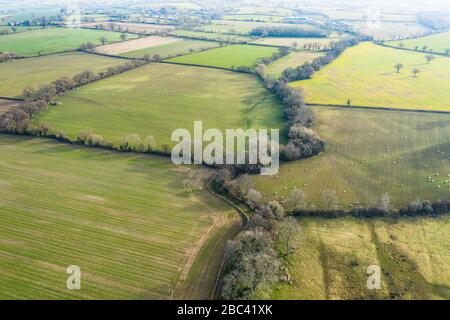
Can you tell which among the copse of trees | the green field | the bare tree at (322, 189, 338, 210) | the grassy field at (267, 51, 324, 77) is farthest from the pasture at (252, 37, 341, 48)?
the bare tree at (322, 189, 338, 210)

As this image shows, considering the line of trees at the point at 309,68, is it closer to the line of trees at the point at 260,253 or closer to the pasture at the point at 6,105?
the line of trees at the point at 260,253

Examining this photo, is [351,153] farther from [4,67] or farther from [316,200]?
[4,67]

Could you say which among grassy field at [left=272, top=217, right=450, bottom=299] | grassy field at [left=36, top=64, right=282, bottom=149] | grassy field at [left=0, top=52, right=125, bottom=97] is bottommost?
grassy field at [left=272, top=217, right=450, bottom=299]

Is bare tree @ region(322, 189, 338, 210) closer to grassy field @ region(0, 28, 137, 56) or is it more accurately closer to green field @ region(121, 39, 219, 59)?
green field @ region(121, 39, 219, 59)

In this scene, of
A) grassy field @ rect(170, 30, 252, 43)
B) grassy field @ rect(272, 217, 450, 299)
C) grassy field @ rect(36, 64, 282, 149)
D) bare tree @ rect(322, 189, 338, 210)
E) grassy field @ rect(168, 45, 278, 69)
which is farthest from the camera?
grassy field @ rect(170, 30, 252, 43)

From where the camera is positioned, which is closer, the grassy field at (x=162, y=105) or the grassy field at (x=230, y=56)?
the grassy field at (x=162, y=105)

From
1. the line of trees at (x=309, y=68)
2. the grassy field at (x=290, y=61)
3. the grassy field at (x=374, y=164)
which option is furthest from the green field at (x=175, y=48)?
the grassy field at (x=374, y=164)
